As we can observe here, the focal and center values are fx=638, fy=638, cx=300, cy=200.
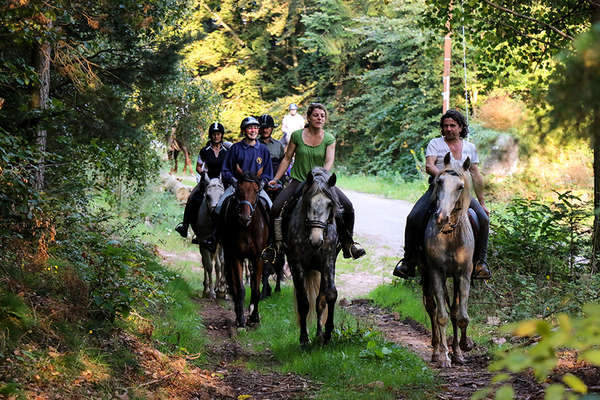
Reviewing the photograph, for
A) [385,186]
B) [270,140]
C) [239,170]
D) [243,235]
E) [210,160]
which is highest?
[270,140]

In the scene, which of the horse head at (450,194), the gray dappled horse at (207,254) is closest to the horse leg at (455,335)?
the horse head at (450,194)

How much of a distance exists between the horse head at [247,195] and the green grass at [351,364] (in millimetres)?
1665

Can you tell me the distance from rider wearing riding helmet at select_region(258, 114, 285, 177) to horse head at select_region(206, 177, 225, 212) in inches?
65.3

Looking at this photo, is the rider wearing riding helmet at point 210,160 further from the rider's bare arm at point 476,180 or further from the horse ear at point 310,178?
the rider's bare arm at point 476,180

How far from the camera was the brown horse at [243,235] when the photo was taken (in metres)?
9.22

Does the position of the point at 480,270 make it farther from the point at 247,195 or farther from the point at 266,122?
the point at 266,122

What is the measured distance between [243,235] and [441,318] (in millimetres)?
3322

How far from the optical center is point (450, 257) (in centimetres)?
748

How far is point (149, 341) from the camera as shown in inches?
272

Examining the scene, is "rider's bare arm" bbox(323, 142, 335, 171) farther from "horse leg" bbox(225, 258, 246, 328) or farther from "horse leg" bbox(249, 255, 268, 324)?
"horse leg" bbox(225, 258, 246, 328)

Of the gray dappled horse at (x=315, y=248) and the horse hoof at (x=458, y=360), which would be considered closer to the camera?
the horse hoof at (x=458, y=360)

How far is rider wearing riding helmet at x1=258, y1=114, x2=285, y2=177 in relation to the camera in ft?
42.9

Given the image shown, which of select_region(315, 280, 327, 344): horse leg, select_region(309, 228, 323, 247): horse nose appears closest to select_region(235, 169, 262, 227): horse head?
select_region(315, 280, 327, 344): horse leg

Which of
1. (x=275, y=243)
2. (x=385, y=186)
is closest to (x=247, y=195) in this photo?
(x=275, y=243)
